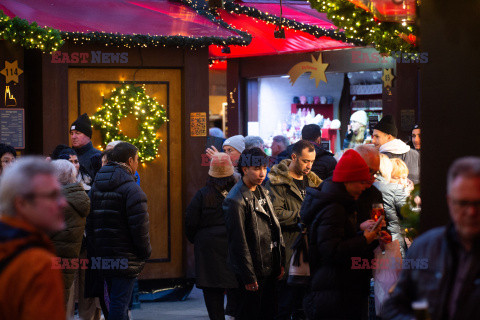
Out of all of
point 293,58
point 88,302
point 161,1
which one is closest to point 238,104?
point 293,58

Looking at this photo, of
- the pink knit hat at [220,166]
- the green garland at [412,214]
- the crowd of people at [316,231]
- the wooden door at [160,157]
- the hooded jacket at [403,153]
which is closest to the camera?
the crowd of people at [316,231]

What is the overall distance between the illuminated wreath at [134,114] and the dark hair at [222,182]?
2.80 m

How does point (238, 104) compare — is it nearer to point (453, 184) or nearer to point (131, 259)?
point (131, 259)

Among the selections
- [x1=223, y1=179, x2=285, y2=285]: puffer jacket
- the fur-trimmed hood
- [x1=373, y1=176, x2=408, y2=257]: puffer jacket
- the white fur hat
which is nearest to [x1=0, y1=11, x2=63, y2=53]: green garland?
the fur-trimmed hood

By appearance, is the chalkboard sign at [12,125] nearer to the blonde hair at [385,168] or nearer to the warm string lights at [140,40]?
the warm string lights at [140,40]

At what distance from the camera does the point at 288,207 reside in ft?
26.9

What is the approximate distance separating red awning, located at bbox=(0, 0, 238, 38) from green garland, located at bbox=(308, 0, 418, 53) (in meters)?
3.06

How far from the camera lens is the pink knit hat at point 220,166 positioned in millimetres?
7941

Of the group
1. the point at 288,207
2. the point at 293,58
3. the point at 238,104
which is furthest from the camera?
the point at 238,104

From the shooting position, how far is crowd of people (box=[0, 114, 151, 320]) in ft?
10.2

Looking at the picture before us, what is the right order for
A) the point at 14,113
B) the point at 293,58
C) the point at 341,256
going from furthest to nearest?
the point at 293,58 → the point at 14,113 → the point at 341,256

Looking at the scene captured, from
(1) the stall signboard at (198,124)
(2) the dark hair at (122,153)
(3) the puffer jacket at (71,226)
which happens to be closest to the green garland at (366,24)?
(2) the dark hair at (122,153)

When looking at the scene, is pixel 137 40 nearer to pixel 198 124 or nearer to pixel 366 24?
pixel 198 124

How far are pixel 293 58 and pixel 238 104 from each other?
198 cm
